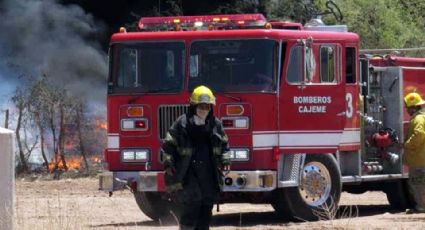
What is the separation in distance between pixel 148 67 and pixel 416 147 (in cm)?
390

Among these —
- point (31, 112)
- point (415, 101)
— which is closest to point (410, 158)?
point (415, 101)

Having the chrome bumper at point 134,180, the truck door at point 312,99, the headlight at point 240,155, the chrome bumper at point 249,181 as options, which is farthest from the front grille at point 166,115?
the truck door at point 312,99

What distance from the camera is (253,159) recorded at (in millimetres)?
13648

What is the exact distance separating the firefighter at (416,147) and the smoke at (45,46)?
13.3 m

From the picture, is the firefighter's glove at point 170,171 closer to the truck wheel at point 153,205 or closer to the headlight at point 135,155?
the headlight at point 135,155

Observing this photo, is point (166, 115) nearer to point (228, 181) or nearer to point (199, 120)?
point (228, 181)

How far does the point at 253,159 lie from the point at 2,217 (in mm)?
4253

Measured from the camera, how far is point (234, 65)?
542 inches

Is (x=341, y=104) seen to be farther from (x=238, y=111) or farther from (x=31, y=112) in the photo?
(x=31, y=112)

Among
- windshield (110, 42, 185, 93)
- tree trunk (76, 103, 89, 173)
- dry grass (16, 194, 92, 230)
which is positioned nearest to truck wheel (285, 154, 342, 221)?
windshield (110, 42, 185, 93)

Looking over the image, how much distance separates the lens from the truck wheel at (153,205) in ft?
48.6

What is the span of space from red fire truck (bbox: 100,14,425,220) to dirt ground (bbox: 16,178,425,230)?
46 cm

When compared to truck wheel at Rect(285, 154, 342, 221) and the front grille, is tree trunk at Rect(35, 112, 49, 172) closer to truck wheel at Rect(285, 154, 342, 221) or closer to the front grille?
the front grille

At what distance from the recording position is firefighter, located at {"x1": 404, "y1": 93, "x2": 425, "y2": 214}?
1493cm
